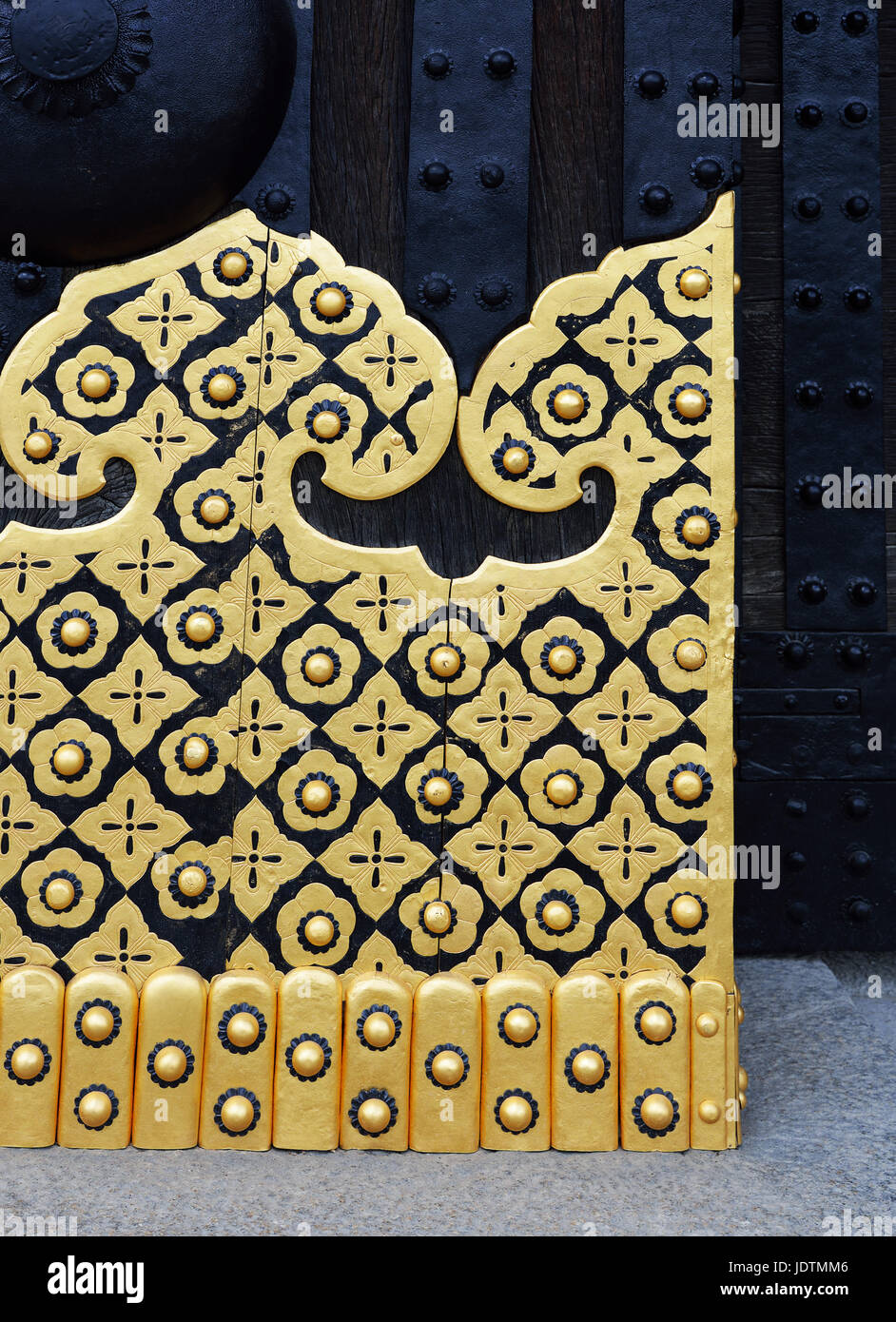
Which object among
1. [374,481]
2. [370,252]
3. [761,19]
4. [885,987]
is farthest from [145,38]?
[885,987]

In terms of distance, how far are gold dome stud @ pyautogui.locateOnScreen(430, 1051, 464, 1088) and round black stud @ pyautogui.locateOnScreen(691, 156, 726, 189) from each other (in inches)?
60.4

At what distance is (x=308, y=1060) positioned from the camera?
159 cm

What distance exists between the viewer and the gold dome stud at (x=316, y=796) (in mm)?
1642

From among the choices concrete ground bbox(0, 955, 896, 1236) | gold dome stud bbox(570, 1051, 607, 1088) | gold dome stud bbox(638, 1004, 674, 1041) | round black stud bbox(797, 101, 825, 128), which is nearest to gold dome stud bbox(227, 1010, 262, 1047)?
concrete ground bbox(0, 955, 896, 1236)

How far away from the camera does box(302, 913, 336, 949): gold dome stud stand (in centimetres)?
163

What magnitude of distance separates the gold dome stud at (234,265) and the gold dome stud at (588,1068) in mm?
1423

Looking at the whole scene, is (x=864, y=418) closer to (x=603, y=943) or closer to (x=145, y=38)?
(x=603, y=943)

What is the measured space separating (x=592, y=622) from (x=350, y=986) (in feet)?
2.40

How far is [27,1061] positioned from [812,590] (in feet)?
5.84

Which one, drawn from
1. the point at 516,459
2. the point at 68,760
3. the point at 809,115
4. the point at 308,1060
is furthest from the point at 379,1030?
the point at 809,115

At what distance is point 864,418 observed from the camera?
217 cm

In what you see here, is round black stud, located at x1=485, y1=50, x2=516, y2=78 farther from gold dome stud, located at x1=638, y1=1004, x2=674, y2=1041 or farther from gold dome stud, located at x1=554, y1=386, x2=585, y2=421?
gold dome stud, located at x1=638, y1=1004, x2=674, y2=1041

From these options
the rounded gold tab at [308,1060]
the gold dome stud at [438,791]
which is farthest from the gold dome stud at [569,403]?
the rounded gold tab at [308,1060]

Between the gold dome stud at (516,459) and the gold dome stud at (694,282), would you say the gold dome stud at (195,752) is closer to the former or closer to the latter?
the gold dome stud at (516,459)
